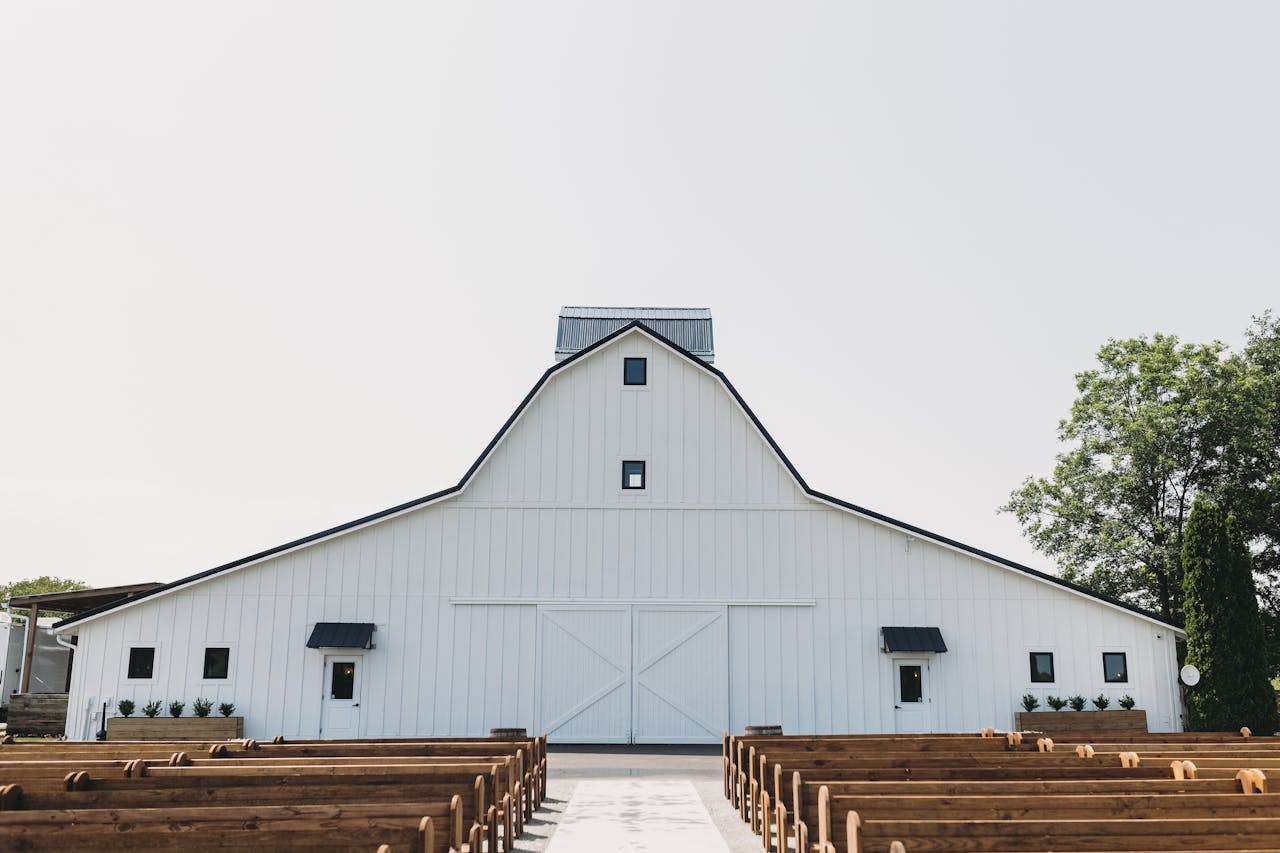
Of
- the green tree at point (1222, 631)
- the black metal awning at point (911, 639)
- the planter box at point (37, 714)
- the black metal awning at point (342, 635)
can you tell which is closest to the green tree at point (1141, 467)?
the green tree at point (1222, 631)

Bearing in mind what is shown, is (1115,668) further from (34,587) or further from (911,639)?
(34,587)

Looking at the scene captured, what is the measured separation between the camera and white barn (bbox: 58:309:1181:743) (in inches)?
776

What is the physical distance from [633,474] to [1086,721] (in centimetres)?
1034

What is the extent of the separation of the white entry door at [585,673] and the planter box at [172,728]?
604 cm

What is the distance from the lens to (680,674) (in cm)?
2019

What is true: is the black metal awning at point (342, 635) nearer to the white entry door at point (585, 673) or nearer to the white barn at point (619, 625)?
the white barn at point (619, 625)

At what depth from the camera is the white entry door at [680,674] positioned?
19.9m

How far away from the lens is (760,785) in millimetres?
10188

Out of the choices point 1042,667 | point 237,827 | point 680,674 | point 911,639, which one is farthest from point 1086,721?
point 237,827

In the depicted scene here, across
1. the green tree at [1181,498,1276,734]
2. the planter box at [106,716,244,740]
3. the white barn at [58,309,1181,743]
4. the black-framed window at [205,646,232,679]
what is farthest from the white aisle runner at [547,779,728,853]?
the green tree at [1181,498,1276,734]

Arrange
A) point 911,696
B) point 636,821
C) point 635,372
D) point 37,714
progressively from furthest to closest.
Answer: point 37,714 → point 635,372 → point 911,696 → point 636,821

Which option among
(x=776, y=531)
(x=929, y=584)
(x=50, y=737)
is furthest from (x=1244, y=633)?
(x=50, y=737)

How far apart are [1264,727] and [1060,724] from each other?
4193mm

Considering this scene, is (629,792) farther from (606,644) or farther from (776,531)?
(776,531)
